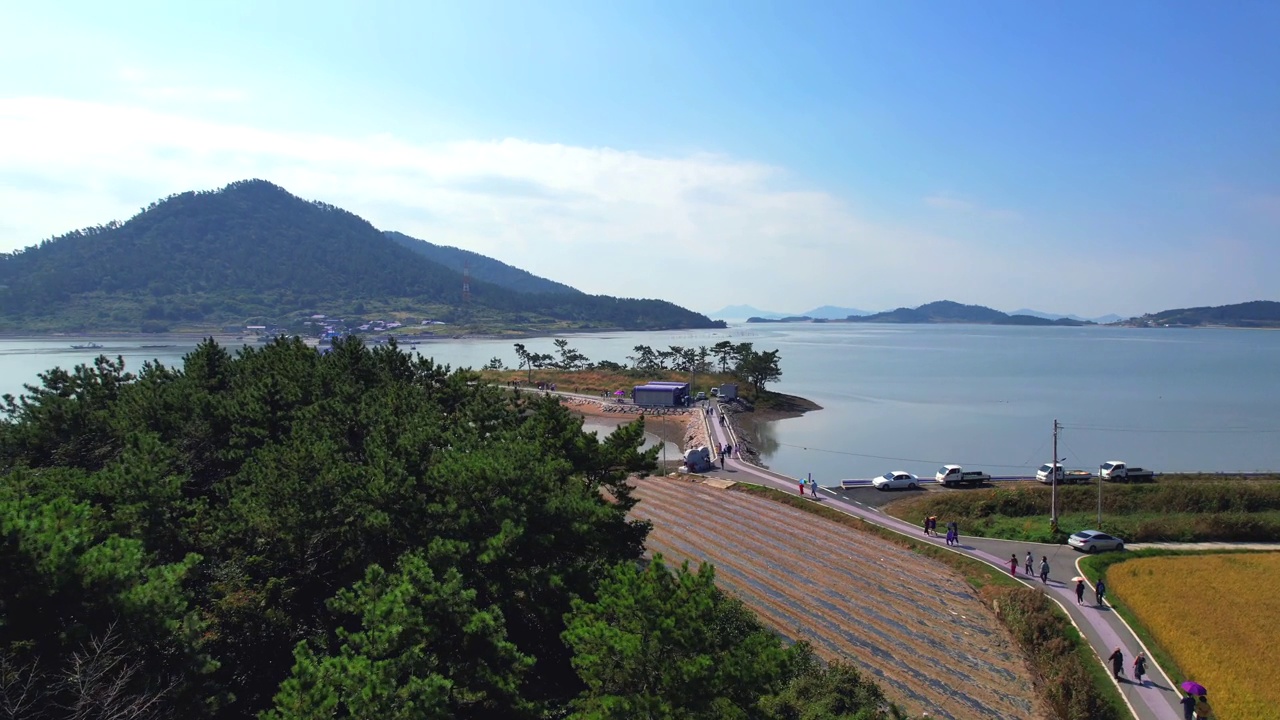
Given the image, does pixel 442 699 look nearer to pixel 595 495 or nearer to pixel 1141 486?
pixel 595 495

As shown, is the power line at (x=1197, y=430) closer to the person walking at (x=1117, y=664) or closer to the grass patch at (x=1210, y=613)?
the grass patch at (x=1210, y=613)

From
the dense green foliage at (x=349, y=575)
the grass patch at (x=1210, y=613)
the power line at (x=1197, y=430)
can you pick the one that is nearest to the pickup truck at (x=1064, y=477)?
the grass patch at (x=1210, y=613)

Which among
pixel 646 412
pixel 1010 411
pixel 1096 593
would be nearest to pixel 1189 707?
pixel 1096 593

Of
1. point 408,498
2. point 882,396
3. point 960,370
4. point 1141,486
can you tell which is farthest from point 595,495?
point 960,370

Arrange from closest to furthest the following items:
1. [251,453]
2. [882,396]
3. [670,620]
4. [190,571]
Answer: [670,620] < [190,571] < [251,453] < [882,396]

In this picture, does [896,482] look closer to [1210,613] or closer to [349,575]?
[1210,613]

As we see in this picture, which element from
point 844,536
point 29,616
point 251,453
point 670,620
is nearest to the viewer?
point 29,616

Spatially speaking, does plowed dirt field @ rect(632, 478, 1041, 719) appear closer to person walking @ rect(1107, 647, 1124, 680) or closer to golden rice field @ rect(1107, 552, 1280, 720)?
person walking @ rect(1107, 647, 1124, 680)
